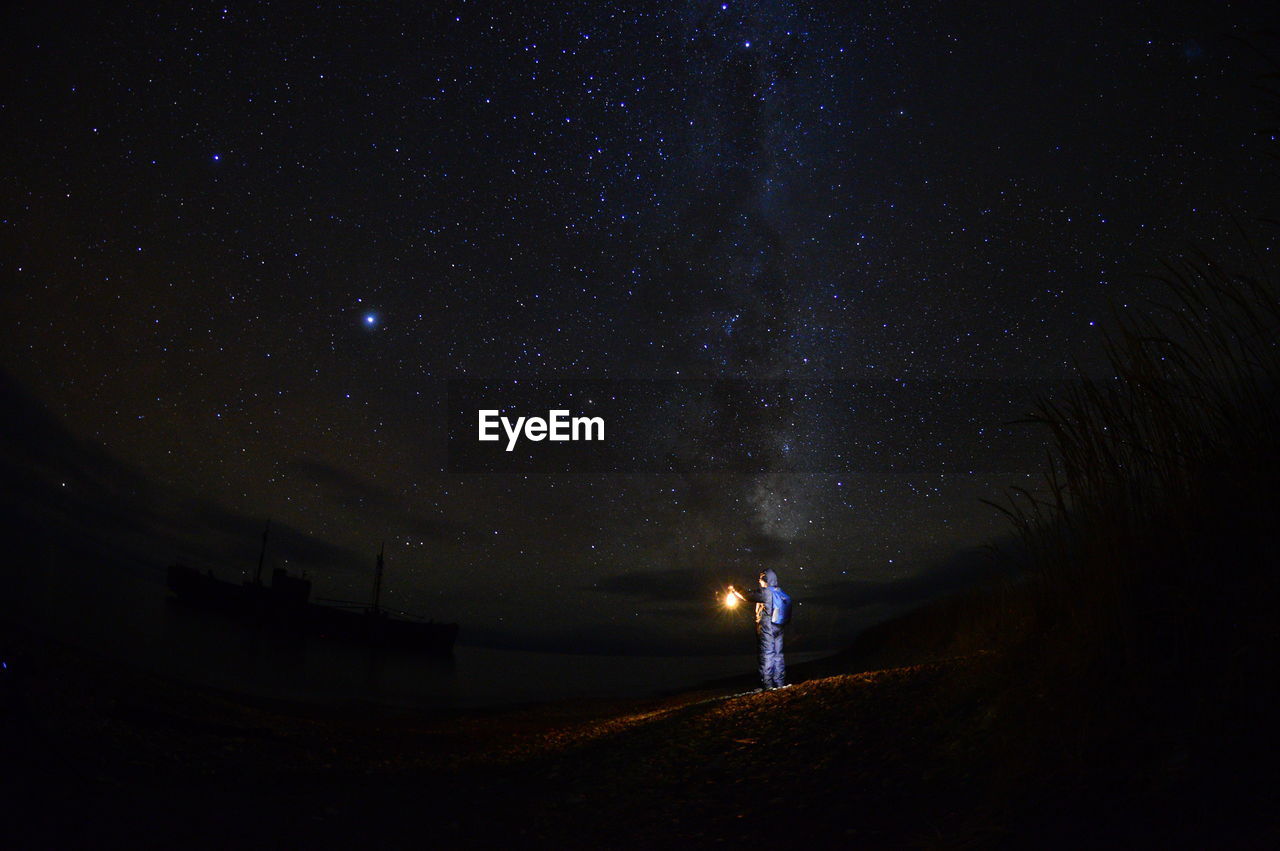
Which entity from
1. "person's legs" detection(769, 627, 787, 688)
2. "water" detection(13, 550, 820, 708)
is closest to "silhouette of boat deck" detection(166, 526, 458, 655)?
"water" detection(13, 550, 820, 708)

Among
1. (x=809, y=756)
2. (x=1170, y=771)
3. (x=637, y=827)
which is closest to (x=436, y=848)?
(x=637, y=827)

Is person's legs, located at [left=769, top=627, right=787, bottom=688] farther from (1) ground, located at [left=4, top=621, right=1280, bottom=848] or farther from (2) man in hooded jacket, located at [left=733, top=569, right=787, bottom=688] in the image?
(1) ground, located at [left=4, top=621, right=1280, bottom=848]

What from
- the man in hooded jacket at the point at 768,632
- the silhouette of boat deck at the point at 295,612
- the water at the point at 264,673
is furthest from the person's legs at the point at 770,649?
the silhouette of boat deck at the point at 295,612

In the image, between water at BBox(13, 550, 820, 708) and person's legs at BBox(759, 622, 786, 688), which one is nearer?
person's legs at BBox(759, 622, 786, 688)

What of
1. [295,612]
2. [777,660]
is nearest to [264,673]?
[777,660]

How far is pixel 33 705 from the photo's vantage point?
6.14m

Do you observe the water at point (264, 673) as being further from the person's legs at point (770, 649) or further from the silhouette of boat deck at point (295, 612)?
the silhouette of boat deck at point (295, 612)

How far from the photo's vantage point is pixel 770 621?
477 inches

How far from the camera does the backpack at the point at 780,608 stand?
12155 mm

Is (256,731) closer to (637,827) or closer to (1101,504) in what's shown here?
(637,827)

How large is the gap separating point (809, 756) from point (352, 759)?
552cm

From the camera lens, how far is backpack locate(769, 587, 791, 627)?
1215cm

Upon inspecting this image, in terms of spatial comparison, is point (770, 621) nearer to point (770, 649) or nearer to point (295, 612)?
point (770, 649)

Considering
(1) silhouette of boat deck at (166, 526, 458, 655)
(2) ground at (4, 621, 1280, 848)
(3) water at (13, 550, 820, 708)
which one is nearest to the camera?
(2) ground at (4, 621, 1280, 848)
